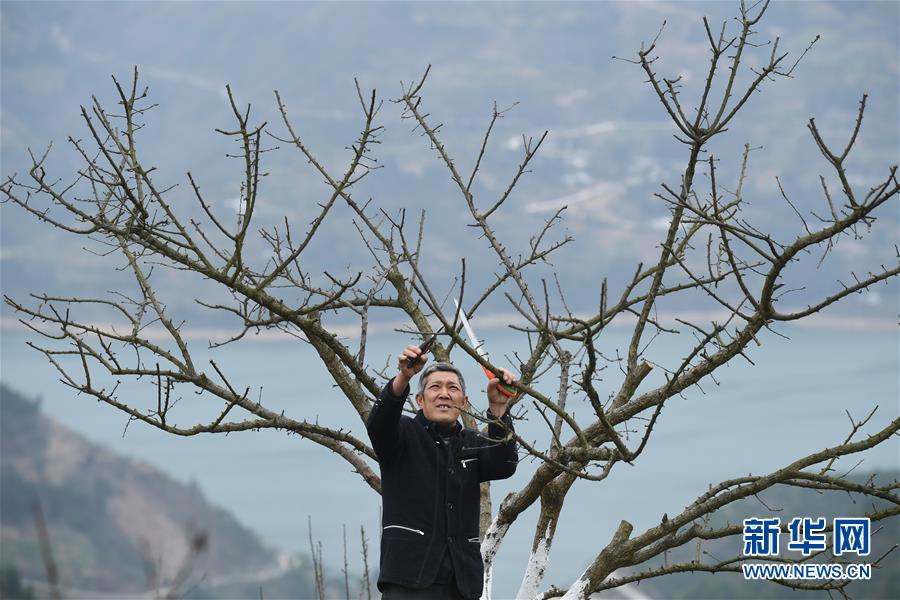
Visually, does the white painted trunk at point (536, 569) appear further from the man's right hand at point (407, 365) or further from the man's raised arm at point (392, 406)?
the man's right hand at point (407, 365)

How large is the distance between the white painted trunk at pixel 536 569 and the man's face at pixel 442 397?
5.66ft

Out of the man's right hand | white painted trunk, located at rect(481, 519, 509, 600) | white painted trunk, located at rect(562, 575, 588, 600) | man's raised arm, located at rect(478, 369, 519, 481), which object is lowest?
white painted trunk, located at rect(562, 575, 588, 600)

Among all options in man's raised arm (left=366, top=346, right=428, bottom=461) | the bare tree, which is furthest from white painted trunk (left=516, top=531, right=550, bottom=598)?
man's raised arm (left=366, top=346, right=428, bottom=461)

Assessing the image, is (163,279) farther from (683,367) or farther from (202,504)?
(683,367)

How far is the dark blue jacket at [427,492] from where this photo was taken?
15.2 feet

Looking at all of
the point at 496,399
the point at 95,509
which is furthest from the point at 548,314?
the point at 95,509

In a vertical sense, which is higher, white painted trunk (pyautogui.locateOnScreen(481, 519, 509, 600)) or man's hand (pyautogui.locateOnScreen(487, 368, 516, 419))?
man's hand (pyautogui.locateOnScreen(487, 368, 516, 419))

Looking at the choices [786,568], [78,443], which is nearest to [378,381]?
[786,568]

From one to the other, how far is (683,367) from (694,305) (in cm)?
7801

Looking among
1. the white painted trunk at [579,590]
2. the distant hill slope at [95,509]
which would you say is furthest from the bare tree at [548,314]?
the distant hill slope at [95,509]

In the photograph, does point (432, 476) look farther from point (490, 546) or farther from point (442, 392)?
point (490, 546)

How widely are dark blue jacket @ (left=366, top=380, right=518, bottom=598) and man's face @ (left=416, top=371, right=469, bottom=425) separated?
62 mm

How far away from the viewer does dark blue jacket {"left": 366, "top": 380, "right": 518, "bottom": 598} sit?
4.63 m

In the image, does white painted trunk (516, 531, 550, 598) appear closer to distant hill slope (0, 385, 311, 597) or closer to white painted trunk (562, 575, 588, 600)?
white painted trunk (562, 575, 588, 600)
